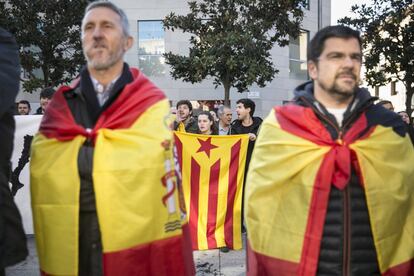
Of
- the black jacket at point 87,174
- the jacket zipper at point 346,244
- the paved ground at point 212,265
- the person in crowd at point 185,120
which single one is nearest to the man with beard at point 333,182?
the jacket zipper at point 346,244

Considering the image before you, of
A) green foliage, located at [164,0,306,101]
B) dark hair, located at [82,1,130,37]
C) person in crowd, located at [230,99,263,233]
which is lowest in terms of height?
person in crowd, located at [230,99,263,233]

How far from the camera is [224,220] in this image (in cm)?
Answer: 588

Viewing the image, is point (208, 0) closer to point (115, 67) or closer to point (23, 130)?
point (23, 130)

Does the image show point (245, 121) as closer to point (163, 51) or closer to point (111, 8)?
point (111, 8)

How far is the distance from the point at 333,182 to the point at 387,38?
47.9 ft

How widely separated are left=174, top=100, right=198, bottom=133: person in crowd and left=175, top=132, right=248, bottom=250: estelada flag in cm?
126

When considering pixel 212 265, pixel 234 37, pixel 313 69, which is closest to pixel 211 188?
pixel 212 265

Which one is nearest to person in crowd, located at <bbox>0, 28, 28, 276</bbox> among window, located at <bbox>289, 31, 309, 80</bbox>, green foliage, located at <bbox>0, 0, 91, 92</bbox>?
green foliage, located at <bbox>0, 0, 91, 92</bbox>

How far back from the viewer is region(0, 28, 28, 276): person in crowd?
7.98 feet

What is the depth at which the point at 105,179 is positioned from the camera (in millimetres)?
2428

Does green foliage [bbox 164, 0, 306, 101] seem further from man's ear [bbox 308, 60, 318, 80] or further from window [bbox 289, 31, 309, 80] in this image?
man's ear [bbox 308, 60, 318, 80]

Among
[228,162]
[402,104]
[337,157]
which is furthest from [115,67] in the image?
[402,104]

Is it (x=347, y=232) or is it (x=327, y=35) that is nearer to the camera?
(x=347, y=232)

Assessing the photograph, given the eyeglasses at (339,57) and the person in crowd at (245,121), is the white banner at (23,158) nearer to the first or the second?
the person in crowd at (245,121)
